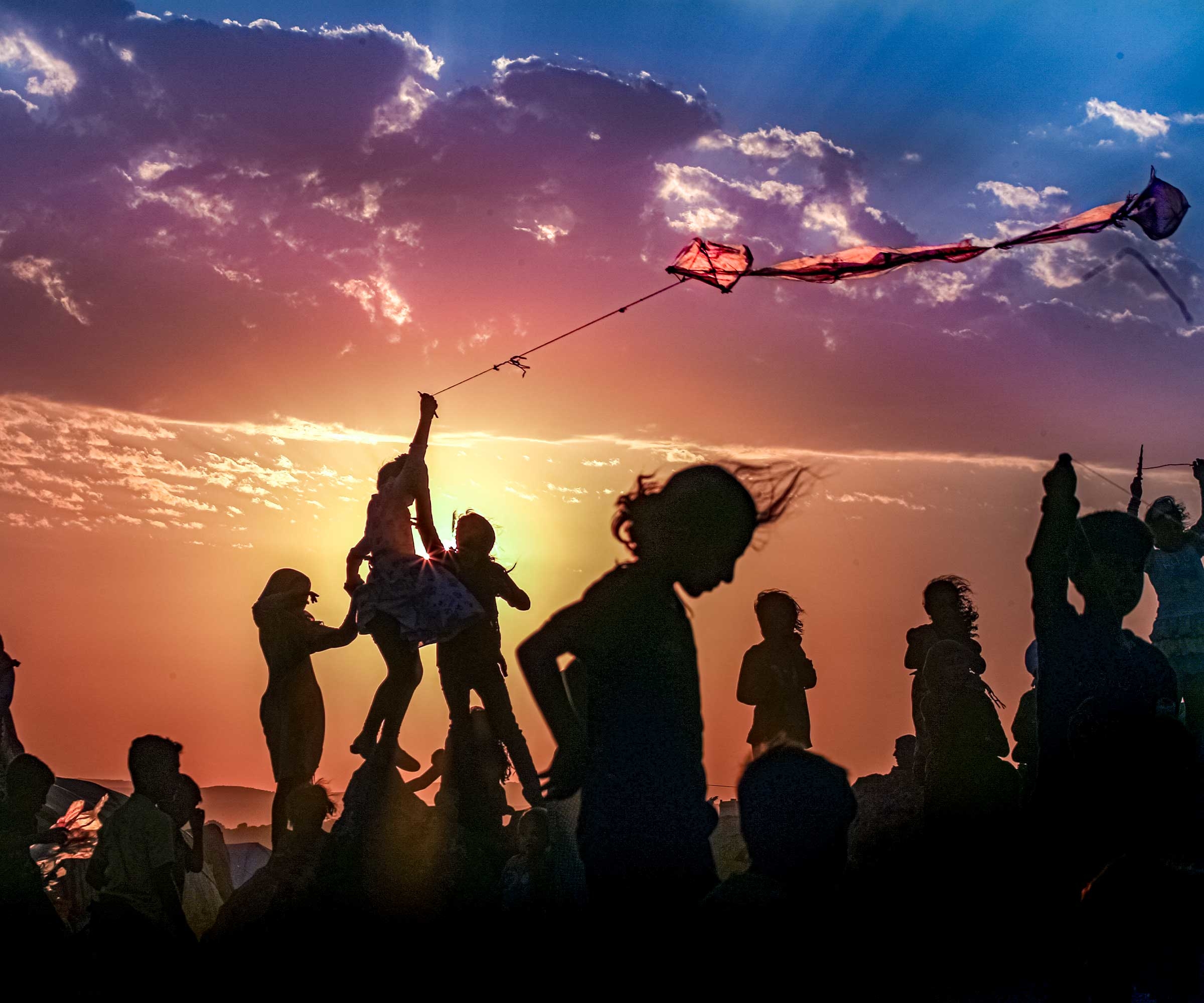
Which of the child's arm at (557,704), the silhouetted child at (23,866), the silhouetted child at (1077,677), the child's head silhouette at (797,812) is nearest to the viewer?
the child's head silhouette at (797,812)

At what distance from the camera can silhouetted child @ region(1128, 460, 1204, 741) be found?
8.08 m

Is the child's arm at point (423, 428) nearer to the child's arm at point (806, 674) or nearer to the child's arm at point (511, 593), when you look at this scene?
the child's arm at point (511, 593)

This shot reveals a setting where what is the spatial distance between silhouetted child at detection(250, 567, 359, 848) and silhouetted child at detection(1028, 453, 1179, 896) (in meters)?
4.18

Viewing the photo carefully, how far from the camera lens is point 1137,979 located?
5.12m

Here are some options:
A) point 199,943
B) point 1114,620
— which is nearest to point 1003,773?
point 1114,620

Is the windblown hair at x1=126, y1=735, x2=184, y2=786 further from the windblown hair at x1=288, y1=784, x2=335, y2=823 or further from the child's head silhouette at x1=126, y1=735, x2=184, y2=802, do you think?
the windblown hair at x1=288, y1=784, x2=335, y2=823

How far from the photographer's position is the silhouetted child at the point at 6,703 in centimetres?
862

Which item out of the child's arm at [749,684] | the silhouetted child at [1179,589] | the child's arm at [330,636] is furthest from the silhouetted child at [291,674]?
the silhouetted child at [1179,589]

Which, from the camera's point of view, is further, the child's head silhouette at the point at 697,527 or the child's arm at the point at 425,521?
the child's arm at the point at 425,521

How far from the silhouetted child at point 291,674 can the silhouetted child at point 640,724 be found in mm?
3865

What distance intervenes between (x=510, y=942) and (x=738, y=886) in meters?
2.98

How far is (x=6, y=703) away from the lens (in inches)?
343

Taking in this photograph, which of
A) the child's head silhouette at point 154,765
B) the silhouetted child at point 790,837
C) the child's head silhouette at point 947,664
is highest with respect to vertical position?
the child's head silhouette at point 947,664

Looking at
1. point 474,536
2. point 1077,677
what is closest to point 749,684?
point 474,536
